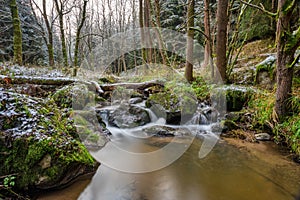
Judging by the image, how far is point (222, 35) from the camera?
7676 mm

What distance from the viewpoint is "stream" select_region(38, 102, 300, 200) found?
303 cm

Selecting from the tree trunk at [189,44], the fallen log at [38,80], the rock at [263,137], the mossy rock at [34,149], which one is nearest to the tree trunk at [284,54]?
the rock at [263,137]

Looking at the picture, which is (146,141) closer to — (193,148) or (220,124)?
(193,148)

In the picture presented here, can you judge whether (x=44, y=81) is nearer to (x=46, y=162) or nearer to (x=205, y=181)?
(x=46, y=162)

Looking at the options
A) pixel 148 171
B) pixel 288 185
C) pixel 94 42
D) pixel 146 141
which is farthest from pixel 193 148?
pixel 94 42

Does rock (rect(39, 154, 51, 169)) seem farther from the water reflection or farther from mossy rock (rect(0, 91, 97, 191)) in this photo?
the water reflection

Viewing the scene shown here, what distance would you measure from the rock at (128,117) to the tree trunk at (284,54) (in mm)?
3762

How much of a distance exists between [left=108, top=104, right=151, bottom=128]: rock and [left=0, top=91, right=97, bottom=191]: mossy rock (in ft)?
10.3

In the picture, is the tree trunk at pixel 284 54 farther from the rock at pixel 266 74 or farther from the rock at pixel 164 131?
the rock at pixel 164 131

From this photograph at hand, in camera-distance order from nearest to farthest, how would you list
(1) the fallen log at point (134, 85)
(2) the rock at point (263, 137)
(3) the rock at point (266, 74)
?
(2) the rock at point (263, 137) < (3) the rock at point (266, 74) < (1) the fallen log at point (134, 85)

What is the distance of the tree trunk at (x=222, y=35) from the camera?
7.52 meters

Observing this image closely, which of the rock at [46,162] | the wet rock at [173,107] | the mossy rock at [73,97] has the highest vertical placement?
the mossy rock at [73,97]

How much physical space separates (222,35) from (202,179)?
19.1ft

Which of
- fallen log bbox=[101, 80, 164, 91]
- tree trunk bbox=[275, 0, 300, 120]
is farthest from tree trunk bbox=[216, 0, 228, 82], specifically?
tree trunk bbox=[275, 0, 300, 120]
